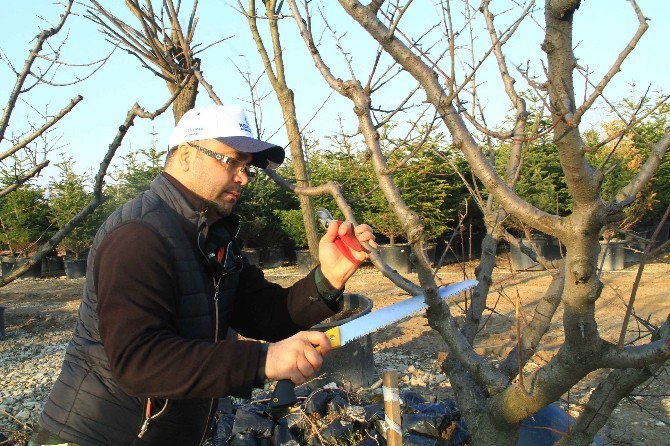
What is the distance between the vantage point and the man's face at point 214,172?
1830 mm

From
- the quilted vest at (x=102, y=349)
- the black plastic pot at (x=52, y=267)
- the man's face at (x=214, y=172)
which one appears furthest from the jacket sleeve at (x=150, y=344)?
the black plastic pot at (x=52, y=267)

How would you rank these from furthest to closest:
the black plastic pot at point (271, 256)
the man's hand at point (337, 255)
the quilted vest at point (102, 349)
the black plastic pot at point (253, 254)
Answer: the black plastic pot at point (271, 256)
the black plastic pot at point (253, 254)
the man's hand at point (337, 255)
the quilted vest at point (102, 349)

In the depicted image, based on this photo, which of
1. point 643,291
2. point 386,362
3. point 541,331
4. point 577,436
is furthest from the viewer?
point 643,291

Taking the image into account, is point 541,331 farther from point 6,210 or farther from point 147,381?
point 6,210

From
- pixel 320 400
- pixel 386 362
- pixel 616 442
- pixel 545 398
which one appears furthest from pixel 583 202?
pixel 386 362

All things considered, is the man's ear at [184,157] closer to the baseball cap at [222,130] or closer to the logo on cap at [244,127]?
the baseball cap at [222,130]

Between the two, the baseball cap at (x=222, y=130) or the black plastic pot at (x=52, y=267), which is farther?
the black plastic pot at (x=52, y=267)

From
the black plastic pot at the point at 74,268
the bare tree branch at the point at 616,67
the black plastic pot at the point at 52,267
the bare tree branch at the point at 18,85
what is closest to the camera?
the bare tree branch at the point at 616,67

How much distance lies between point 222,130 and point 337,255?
0.55m

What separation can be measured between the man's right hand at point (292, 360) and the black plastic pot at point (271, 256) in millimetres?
13366

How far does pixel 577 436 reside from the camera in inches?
94.7

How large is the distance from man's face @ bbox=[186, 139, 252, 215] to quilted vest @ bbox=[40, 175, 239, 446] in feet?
0.28

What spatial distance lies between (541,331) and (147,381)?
2.02 meters

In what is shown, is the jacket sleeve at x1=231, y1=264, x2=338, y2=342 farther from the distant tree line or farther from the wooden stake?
the distant tree line
